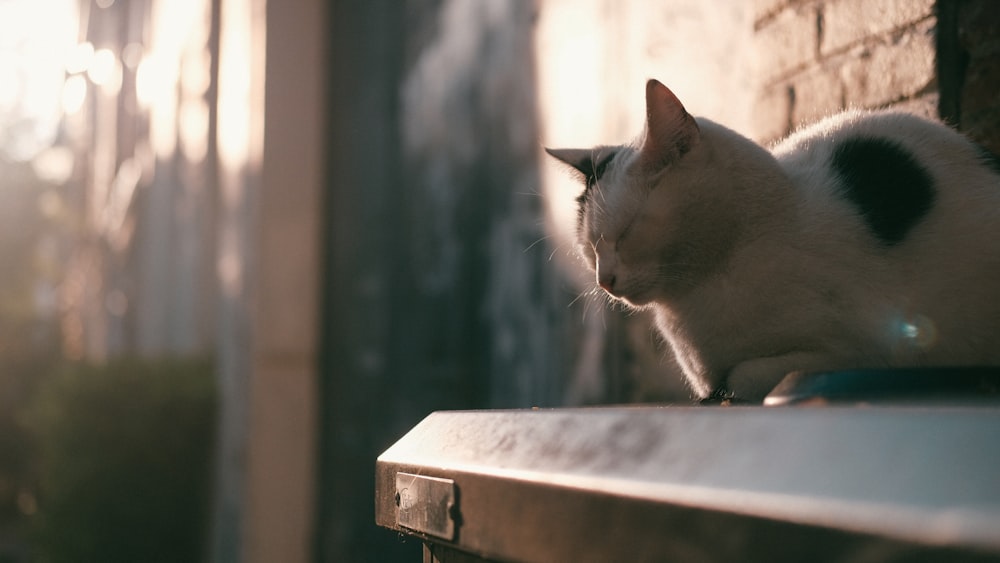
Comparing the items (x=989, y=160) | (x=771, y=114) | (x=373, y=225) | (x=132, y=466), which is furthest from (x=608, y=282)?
(x=132, y=466)

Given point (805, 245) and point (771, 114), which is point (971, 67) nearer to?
point (771, 114)

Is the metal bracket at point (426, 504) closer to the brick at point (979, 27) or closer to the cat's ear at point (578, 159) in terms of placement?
the cat's ear at point (578, 159)

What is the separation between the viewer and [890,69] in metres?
1.42

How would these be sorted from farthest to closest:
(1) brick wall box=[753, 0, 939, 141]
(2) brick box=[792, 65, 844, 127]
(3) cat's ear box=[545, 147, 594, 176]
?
A: (2) brick box=[792, 65, 844, 127] < (1) brick wall box=[753, 0, 939, 141] < (3) cat's ear box=[545, 147, 594, 176]

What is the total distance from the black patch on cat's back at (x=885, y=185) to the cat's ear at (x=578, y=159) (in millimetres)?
329

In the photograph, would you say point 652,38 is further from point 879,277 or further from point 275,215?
point 275,215

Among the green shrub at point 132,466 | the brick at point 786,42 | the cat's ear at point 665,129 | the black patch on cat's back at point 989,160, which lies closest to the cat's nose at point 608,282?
the cat's ear at point 665,129

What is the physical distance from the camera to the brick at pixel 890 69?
4.43 ft

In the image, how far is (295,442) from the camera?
4.26 meters

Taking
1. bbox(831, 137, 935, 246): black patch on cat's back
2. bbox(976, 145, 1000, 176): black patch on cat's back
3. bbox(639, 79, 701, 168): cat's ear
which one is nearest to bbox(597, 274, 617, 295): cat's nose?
bbox(639, 79, 701, 168): cat's ear

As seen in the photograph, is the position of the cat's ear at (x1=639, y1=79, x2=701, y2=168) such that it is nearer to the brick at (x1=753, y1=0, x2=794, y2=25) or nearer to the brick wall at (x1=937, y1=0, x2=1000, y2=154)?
Result: the brick wall at (x1=937, y1=0, x2=1000, y2=154)

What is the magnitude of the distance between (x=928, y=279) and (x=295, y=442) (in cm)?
365

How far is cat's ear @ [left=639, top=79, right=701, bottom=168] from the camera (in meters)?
1.03

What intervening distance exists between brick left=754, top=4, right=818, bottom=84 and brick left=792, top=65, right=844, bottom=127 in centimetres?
3
